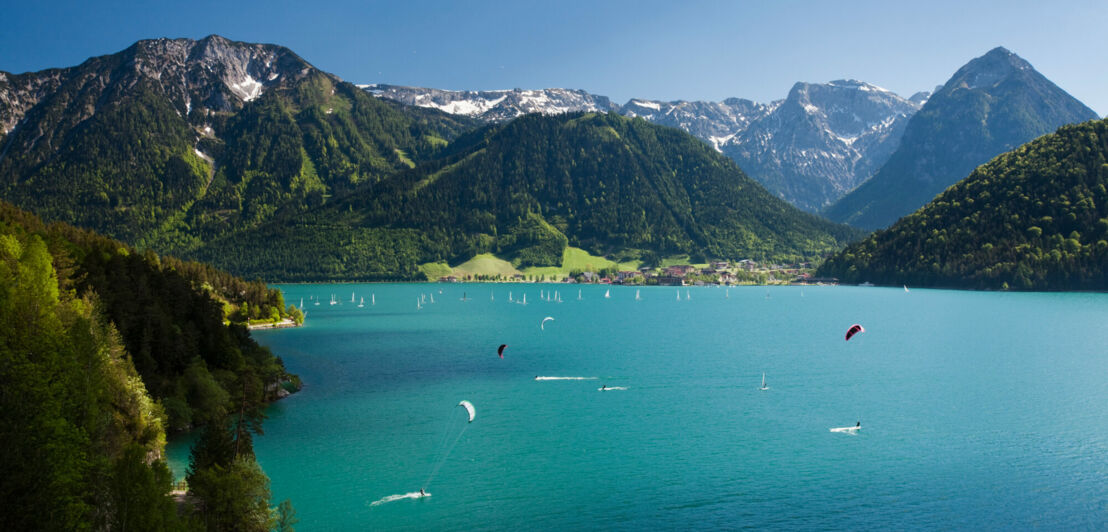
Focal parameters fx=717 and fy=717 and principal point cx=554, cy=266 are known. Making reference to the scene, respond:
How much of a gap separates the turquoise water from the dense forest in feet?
19.5

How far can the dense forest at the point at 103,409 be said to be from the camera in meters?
27.7

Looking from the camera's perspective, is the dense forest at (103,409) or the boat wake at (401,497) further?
the boat wake at (401,497)

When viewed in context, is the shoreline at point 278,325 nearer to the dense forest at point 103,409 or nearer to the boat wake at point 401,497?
the dense forest at point 103,409

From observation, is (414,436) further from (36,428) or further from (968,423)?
(968,423)

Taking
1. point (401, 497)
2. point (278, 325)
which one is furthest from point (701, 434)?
point (278, 325)

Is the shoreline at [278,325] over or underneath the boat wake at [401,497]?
over

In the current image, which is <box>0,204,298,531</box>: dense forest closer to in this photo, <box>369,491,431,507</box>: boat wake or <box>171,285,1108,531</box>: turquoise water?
<box>171,285,1108,531</box>: turquoise water

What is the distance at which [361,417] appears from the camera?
59.7 metres

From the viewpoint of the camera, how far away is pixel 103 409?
3822 centimetres

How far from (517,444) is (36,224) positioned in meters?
60.5

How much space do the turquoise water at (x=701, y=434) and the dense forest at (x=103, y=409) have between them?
235 inches

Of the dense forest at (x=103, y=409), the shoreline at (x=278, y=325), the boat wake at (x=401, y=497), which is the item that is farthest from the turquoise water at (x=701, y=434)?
the shoreline at (x=278, y=325)

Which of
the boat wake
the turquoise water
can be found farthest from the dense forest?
the boat wake

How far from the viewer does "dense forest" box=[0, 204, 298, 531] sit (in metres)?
27.7
